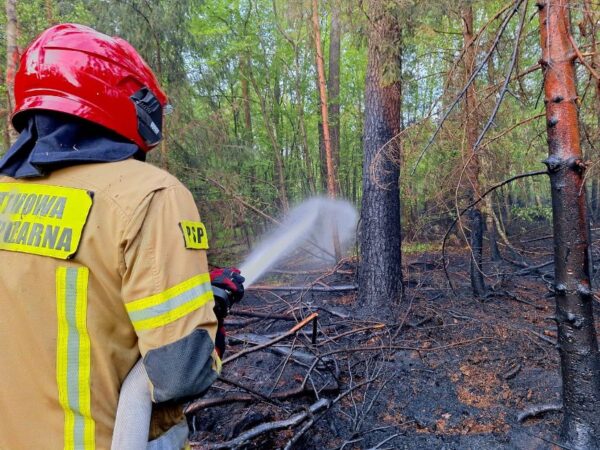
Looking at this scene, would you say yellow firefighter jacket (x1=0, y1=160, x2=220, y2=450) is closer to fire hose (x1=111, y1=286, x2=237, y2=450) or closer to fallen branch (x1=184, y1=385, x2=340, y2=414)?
fire hose (x1=111, y1=286, x2=237, y2=450)

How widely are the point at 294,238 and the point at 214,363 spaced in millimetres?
9905

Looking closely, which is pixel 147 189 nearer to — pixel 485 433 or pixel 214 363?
pixel 214 363

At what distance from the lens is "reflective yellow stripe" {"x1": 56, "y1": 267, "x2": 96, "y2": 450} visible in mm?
1086

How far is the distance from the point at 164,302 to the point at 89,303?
0.80 ft

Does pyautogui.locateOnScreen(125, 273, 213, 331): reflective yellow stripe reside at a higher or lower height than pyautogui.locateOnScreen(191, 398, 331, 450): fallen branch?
higher

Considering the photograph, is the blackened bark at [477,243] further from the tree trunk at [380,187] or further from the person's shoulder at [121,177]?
the person's shoulder at [121,177]

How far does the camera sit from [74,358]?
1.11 meters

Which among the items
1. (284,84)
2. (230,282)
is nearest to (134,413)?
(230,282)

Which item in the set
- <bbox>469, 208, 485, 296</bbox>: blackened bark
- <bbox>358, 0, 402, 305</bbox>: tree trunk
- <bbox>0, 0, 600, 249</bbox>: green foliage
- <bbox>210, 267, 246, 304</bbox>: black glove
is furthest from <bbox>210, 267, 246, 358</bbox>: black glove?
<bbox>469, 208, 485, 296</bbox>: blackened bark

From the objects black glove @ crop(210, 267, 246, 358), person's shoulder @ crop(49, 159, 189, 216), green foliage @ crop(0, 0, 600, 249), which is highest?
green foliage @ crop(0, 0, 600, 249)

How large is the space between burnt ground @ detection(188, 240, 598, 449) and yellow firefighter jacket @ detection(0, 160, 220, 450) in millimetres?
1724

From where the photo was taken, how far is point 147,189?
114cm

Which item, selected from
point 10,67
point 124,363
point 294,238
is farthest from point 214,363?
point 294,238

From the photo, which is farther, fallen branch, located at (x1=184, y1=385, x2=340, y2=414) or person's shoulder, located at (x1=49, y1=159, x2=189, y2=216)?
fallen branch, located at (x1=184, y1=385, x2=340, y2=414)
